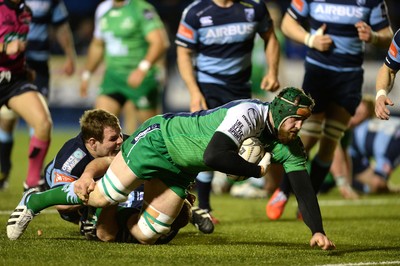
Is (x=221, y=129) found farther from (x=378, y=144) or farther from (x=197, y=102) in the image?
(x=378, y=144)

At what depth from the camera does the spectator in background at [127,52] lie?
450 inches

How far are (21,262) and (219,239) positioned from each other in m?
1.96

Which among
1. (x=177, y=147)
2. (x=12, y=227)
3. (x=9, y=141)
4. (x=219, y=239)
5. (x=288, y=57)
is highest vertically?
(x=177, y=147)

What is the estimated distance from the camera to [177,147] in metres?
6.62

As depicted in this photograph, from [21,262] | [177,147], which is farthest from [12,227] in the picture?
[177,147]

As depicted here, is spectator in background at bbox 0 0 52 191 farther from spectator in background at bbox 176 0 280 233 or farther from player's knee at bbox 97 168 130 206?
player's knee at bbox 97 168 130 206

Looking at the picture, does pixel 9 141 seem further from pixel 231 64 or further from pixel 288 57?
pixel 288 57

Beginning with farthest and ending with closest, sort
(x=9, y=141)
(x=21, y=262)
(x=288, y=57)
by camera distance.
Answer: (x=288, y=57), (x=9, y=141), (x=21, y=262)

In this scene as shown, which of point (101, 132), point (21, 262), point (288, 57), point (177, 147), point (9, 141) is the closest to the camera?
point (21, 262)

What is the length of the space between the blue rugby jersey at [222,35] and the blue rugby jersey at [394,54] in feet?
5.80

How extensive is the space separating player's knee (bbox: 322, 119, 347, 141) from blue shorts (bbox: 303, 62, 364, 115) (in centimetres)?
15

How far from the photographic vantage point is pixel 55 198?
6.86 m

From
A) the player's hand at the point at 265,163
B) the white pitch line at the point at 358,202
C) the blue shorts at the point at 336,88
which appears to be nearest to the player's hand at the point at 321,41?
the blue shorts at the point at 336,88

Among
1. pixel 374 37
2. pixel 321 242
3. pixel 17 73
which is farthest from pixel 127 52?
pixel 321 242
